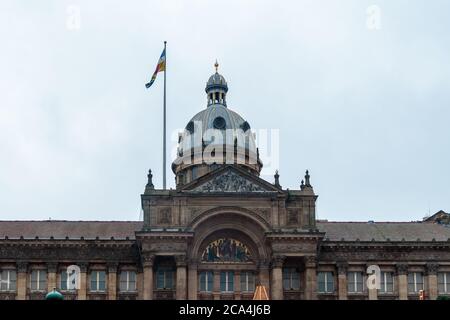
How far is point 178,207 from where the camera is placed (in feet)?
268

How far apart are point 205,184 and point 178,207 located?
10.1 ft

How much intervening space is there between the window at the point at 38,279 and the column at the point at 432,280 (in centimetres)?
3360

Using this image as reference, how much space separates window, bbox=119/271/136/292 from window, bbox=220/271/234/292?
308 inches

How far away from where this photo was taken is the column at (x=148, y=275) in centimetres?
8062

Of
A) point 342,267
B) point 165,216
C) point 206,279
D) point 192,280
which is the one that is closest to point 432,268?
point 342,267

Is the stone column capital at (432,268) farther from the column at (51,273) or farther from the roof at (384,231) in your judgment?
the column at (51,273)

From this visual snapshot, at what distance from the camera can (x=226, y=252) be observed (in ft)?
273

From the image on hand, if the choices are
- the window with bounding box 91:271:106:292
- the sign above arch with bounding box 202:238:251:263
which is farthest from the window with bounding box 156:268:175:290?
the window with bounding box 91:271:106:292

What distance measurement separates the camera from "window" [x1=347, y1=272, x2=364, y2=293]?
8481 centimetres

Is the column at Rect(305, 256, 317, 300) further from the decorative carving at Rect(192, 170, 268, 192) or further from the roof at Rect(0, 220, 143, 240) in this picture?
the roof at Rect(0, 220, 143, 240)

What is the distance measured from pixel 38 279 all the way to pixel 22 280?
1.40 m

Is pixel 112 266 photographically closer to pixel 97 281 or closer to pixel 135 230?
pixel 97 281
